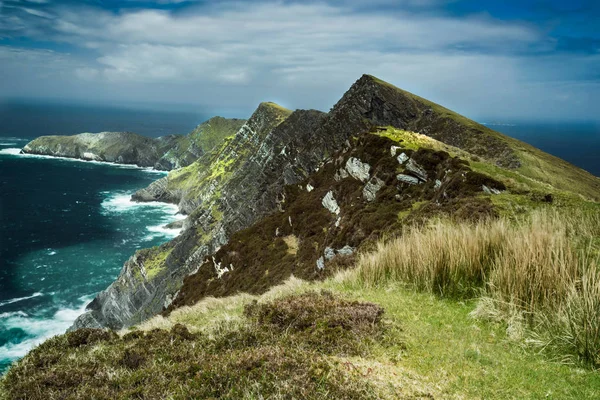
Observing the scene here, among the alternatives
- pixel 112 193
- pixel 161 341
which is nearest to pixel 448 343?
pixel 161 341

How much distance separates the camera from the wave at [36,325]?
179 feet

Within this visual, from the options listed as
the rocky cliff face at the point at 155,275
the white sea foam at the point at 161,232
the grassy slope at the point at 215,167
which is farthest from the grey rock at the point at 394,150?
the grassy slope at the point at 215,167

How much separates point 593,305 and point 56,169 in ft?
771

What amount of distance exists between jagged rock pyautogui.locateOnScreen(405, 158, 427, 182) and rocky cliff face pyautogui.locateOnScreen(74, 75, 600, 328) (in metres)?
0.10

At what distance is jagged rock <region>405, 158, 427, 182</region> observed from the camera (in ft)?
114

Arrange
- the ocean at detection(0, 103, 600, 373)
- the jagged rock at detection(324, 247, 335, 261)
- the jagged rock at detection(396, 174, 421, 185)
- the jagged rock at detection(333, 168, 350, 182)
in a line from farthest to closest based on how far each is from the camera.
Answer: the ocean at detection(0, 103, 600, 373)
the jagged rock at detection(333, 168, 350, 182)
the jagged rock at detection(396, 174, 421, 185)
the jagged rock at detection(324, 247, 335, 261)

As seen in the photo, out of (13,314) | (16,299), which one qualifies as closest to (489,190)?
(13,314)

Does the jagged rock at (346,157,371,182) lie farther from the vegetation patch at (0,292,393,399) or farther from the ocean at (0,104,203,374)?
the ocean at (0,104,203,374)

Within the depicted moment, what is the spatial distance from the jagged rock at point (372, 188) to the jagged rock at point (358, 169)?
14.0 feet

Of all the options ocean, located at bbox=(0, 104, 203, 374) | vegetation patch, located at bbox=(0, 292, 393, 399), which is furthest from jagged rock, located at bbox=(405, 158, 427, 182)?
ocean, located at bbox=(0, 104, 203, 374)

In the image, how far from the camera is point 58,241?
331 feet

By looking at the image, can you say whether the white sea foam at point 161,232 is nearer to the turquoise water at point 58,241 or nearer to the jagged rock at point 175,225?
the turquoise water at point 58,241

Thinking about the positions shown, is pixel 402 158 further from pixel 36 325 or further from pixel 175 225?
pixel 175 225

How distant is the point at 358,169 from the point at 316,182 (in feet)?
37.5
